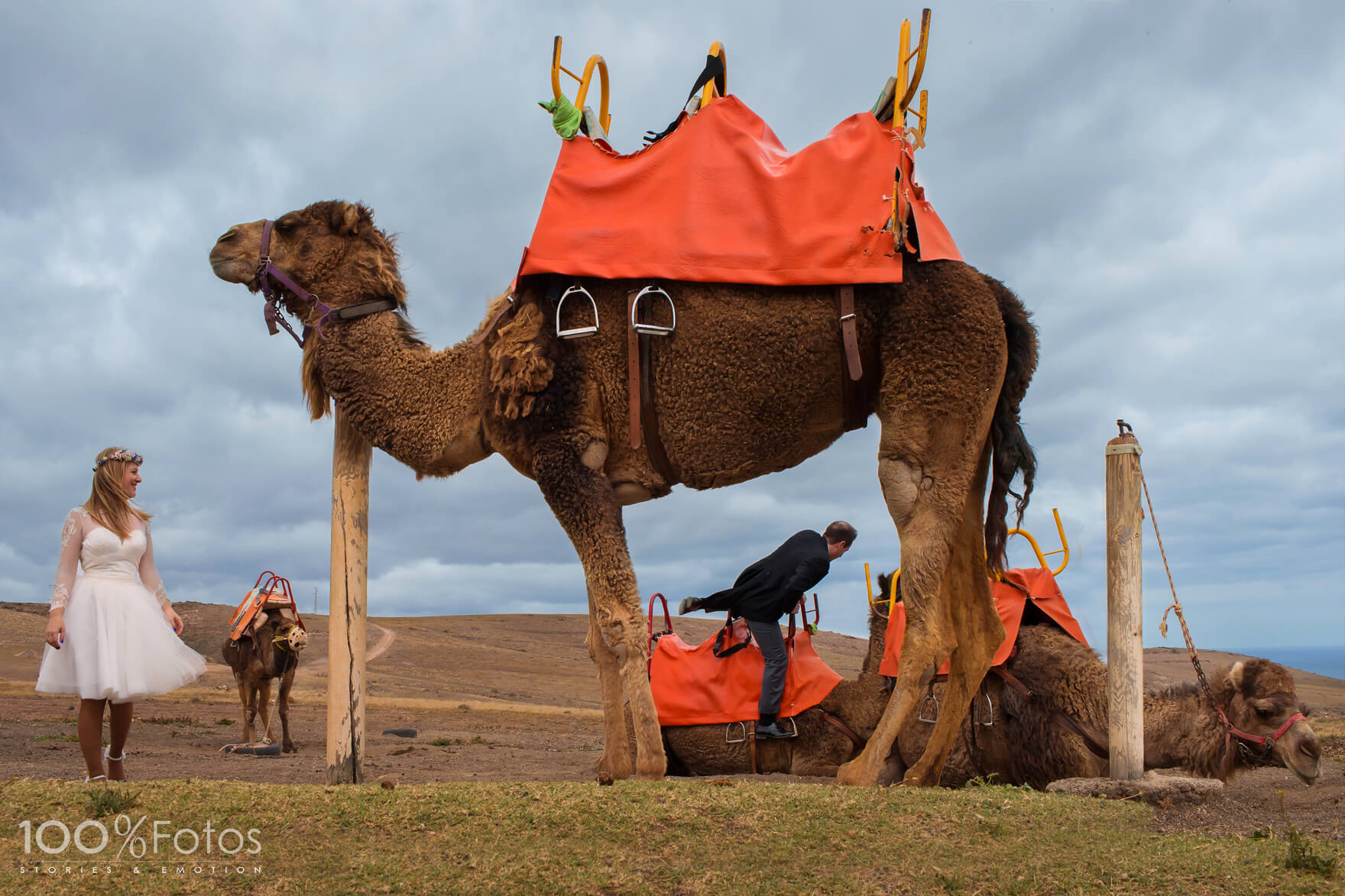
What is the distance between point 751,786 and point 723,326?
2601mm

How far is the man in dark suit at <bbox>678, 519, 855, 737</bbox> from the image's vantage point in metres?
7.53

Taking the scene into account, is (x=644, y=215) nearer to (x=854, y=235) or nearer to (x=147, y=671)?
(x=854, y=235)

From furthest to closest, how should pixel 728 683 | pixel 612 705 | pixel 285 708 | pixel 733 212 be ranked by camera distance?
pixel 285 708
pixel 728 683
pixel 612 705
pixel 733 212

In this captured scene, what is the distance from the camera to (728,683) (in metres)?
8.00

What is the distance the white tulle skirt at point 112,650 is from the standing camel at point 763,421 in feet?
6.63

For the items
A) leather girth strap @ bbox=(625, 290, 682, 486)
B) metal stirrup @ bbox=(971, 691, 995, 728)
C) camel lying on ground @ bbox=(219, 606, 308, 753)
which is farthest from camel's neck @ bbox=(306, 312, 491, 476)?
camel lying on ground @ bbox=(219, 606, 308, 753)

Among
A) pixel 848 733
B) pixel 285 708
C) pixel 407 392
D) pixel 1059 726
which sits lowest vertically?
pixel 285 708

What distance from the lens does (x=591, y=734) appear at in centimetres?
1520

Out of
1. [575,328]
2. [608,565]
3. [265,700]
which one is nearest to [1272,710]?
[608,565]

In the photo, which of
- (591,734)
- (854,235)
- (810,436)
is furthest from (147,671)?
(591,734)

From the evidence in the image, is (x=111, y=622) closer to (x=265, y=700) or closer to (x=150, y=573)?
(x=150, y=573)

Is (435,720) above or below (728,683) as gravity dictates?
below

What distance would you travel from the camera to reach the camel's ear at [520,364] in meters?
5.88

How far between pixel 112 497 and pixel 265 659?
5.59 metres
